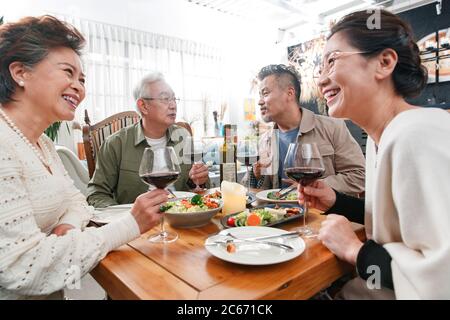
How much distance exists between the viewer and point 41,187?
2.91 feet

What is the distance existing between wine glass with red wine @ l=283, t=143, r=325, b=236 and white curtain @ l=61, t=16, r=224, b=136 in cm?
382

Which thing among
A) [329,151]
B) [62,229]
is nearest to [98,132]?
[62,229]

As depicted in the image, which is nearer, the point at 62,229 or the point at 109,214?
the point at 62,229

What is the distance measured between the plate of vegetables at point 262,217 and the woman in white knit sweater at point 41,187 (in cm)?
24

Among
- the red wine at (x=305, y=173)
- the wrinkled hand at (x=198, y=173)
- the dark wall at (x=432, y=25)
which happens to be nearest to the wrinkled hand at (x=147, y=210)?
the red wine at (x=305, y=173)

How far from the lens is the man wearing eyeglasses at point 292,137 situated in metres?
1.79

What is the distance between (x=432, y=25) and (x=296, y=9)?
7.30 feet

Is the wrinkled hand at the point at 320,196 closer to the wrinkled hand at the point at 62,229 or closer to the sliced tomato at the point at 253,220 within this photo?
the sliced tomato at the point at 253,220

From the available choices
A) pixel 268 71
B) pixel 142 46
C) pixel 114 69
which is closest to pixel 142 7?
pixel 142 46

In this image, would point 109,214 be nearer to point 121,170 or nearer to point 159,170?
point 159,170

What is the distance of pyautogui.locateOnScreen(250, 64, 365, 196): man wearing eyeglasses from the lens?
70.7 inches

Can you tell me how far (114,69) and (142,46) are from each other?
67 cm

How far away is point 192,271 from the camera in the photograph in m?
0.67
